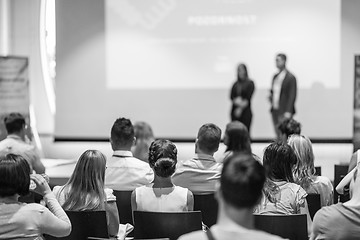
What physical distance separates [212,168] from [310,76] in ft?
18.8

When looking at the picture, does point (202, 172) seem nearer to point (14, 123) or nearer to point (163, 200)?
point (163, 200)

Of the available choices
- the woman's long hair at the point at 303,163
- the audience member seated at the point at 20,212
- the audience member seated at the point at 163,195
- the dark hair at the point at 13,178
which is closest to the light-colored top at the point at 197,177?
the woman's long hair at the point at 303,163

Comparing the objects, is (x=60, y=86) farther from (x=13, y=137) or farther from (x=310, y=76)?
(x=13, y=137)

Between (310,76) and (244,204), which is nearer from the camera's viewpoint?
(244,204)

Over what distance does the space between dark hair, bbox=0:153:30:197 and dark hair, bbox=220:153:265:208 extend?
149 centimetres

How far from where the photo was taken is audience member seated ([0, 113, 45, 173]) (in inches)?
230

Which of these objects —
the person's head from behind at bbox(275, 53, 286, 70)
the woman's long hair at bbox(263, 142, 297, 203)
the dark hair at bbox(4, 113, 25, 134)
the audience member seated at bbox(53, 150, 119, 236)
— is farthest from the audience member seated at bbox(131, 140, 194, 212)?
the person's head from behind at bbox(275, 53, 286, 70)

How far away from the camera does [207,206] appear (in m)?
4.21

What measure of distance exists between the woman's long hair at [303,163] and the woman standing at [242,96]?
542 cm

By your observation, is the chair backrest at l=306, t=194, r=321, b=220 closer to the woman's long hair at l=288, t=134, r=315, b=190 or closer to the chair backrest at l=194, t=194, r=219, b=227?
the woman's long hair at l=288, t=134, r=315, b=190

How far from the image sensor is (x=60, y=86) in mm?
10859

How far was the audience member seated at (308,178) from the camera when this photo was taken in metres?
4.47

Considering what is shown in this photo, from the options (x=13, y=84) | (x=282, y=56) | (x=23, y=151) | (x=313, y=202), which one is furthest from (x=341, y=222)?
(x=282, y=56)

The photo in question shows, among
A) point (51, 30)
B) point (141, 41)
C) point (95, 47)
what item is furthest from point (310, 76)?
point (51, 30)
